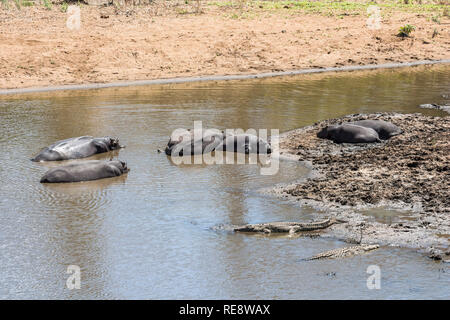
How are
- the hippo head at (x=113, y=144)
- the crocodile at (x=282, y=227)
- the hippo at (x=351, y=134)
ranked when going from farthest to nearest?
1. the hippo at (x=351, y=134)
2. the hippo head at (x=113, y=144)
3. the crocodile at (x=282, y=227)

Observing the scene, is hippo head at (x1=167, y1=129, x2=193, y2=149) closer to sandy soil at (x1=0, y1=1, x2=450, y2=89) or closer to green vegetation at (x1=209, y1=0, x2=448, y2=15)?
sandy soil at (x1=0, y1=1, x2=450, y2=89)

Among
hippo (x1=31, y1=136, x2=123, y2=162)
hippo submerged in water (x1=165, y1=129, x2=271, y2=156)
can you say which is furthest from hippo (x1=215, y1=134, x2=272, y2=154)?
hippo (x1=31, y1=136, x2=123, y2=162)

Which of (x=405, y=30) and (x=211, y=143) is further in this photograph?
(x=405, y=30)

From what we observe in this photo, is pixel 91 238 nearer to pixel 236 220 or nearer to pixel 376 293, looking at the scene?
pixel 236 220

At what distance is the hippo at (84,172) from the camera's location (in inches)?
406

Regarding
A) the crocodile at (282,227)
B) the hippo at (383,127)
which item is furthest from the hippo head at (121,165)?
the hippo at (383,127)

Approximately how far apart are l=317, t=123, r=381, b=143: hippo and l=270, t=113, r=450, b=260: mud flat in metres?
0.18

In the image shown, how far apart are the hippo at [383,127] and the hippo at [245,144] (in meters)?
2.12

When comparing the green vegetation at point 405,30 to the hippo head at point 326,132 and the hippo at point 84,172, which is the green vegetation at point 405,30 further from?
the hippo at point 84,172

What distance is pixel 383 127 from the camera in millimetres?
12766

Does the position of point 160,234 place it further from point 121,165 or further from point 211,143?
point 211,143

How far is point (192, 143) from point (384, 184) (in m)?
3.62

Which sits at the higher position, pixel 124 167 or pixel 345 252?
pixel 345 252

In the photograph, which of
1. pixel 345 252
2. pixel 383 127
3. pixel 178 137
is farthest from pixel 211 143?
pixel 345 252
